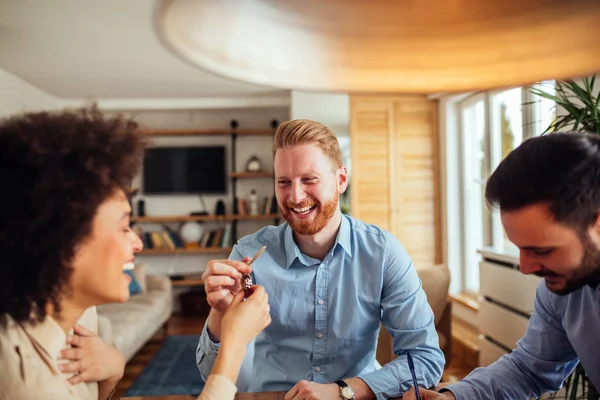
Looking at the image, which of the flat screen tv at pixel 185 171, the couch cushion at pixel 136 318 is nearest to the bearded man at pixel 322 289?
the couch cushion at pixel 136 318

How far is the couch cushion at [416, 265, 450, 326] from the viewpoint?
296cm

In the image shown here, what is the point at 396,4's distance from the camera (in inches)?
13.1

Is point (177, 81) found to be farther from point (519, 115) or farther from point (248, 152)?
point (519, 115)

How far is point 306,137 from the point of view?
1454 mm

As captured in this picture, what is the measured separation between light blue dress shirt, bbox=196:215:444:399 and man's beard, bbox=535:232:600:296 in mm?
520

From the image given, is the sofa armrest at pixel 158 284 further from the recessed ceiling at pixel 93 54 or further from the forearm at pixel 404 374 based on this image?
the forearm at pixel 404 374

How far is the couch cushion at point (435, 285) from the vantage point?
2957mm

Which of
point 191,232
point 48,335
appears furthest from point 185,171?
point 48,335

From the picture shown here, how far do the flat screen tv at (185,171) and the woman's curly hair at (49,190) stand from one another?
229 inches

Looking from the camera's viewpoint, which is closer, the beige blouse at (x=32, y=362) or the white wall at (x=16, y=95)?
the beige blouse at (x=32, y=362)

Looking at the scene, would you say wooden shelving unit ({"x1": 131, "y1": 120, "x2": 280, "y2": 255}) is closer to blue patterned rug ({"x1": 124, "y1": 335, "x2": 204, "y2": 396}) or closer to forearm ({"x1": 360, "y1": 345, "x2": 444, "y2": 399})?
blue patterned rug ({"x1": 124, "y1": 335, "x2": 204, "y2": 396})

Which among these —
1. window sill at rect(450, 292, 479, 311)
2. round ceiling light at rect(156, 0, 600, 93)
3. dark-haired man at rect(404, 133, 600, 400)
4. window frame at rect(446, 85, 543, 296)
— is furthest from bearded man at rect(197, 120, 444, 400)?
window sill at rect(450, 292, 479, 311)

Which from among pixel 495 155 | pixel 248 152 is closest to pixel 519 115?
pixel 495 155

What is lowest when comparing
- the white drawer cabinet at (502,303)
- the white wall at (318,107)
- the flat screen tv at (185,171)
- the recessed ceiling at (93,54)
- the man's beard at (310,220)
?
the white drawer cabinet at (502,303)
